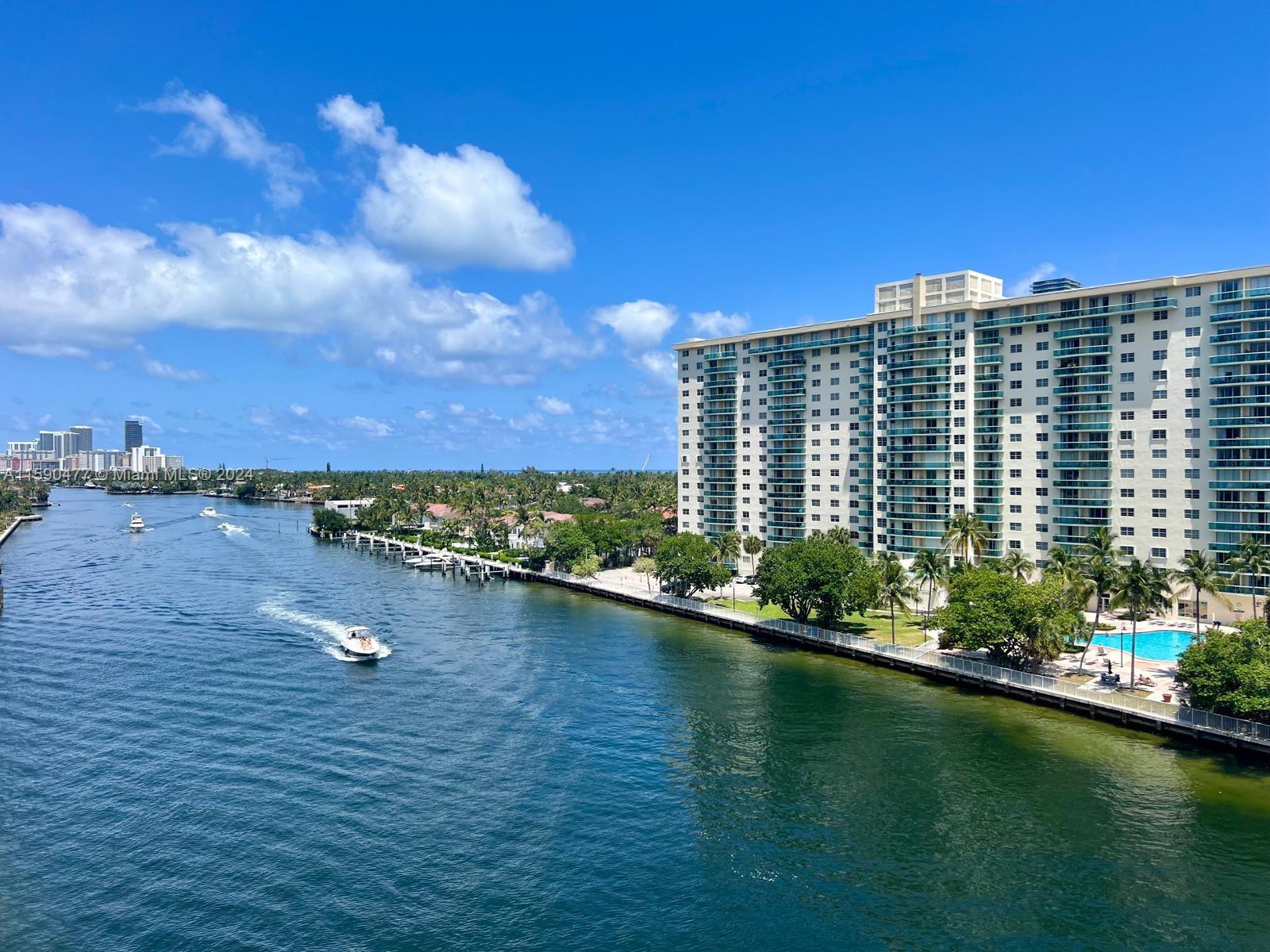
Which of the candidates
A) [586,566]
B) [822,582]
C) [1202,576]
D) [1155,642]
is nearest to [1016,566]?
[1155,642]

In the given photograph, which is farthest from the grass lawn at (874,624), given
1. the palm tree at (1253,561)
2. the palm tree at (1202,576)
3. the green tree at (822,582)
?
the palm tree at (1253,561)

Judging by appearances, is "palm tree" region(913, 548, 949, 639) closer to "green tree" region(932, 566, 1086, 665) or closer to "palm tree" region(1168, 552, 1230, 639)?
"green tree" region(932, 566, 1086, 665)

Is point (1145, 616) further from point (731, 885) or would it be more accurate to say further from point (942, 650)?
point (731, 885)

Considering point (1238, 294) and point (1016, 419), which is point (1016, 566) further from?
point (1238, 294)

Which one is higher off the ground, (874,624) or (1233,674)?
(1233,674)

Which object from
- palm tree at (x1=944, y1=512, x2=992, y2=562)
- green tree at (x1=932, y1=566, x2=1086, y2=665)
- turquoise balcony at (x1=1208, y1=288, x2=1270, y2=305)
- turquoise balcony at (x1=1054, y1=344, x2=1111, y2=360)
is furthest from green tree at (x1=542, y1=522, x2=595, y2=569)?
turquoise balcony at (x1=1208, y1=288, x2=1270, y2=305)

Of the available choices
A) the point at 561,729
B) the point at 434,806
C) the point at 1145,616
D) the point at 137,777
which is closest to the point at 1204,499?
the point at 1145,616

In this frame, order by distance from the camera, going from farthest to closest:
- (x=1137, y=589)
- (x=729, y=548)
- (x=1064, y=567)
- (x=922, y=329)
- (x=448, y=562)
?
(x=448, y=562), (x=729, y=548), (x=922, y=329), (x=1064, y=567), (x=1137, y=589)
